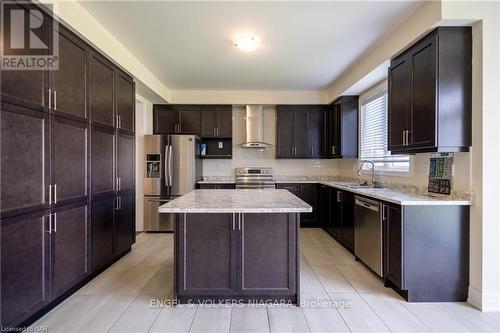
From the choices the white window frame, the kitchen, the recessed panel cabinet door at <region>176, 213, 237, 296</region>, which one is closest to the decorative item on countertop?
the kitchen

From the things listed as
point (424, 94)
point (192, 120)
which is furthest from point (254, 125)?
point (424, 94)

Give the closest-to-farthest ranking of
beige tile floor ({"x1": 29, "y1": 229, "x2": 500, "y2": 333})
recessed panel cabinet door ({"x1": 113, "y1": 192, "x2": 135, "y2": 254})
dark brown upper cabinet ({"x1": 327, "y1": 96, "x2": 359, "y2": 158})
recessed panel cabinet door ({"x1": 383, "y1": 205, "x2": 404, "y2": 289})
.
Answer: beige tile floor ({"x1": 29, "y1": 229, "x2": 500, "y2": 333}), recessed panel cabinet door ({"x1": 383, "y1": 205, "x2": 404, "y2": 289}), recessed panel cabinet door ({"x1": 113, "y1": 192, "x2": 135, "y2": 254}), dark brown upper cabinet ({"x1": 327, "y1": 96, "x2": 359, "y2": 158})

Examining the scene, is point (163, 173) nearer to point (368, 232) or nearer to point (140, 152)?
point (140, 152)

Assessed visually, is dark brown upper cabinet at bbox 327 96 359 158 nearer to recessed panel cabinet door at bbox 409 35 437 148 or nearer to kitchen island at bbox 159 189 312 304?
recessed panel cabinet door at bbox 409 35 437 148

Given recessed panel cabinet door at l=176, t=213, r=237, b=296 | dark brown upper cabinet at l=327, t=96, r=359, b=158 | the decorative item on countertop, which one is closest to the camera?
recessed panel cabinet door at l=176, t=213, r=237, b=296

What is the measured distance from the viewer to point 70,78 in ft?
7.95

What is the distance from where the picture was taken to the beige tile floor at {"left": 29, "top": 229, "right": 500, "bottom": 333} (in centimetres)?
203

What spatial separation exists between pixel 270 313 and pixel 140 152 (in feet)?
12.0

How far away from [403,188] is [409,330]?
1760mm

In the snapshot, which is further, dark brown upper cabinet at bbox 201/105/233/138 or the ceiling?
dark brown upper cabinet at bbox 201/105/233/138

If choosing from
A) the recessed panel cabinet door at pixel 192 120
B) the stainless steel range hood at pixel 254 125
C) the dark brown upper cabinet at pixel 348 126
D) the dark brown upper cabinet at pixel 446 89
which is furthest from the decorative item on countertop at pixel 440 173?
the recessed panel cabinet door at pixel 192 120

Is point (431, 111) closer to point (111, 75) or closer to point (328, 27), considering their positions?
point (328, 27)

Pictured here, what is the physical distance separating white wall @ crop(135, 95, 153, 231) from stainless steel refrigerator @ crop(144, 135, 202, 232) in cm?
10

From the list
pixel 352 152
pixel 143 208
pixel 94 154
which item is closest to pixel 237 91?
pixel 352 152
